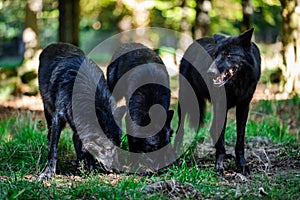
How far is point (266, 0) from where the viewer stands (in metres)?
16.9

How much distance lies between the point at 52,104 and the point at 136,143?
1.27 meters

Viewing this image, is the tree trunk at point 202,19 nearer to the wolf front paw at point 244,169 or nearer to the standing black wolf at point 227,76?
the standing black wolf at point 227,76

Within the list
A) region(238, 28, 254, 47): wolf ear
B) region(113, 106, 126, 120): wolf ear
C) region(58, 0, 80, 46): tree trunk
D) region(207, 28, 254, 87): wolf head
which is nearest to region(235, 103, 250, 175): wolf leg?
region(207, 28, 254, 87): wolf head

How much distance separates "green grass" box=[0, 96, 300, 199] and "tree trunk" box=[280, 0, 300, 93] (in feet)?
9.95

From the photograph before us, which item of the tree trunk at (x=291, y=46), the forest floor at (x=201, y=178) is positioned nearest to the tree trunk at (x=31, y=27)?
the tree trunk at (x=291, y=46)

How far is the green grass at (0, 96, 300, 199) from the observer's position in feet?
14.8

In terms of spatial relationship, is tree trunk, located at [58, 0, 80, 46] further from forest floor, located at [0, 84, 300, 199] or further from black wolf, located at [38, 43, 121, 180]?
black wolf, located at [38, 43, 121, 180]

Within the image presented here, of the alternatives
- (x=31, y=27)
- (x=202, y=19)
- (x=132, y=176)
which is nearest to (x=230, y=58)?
(x=132, y=176)

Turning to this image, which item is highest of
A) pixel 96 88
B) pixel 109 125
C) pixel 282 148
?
pixel 96 88

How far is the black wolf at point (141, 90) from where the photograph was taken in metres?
6.09

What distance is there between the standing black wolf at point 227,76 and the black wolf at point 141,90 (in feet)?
1.64

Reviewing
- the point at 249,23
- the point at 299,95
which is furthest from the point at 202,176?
the point at 249,23

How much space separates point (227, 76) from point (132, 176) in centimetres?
160

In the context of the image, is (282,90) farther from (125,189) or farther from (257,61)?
(125,189)
